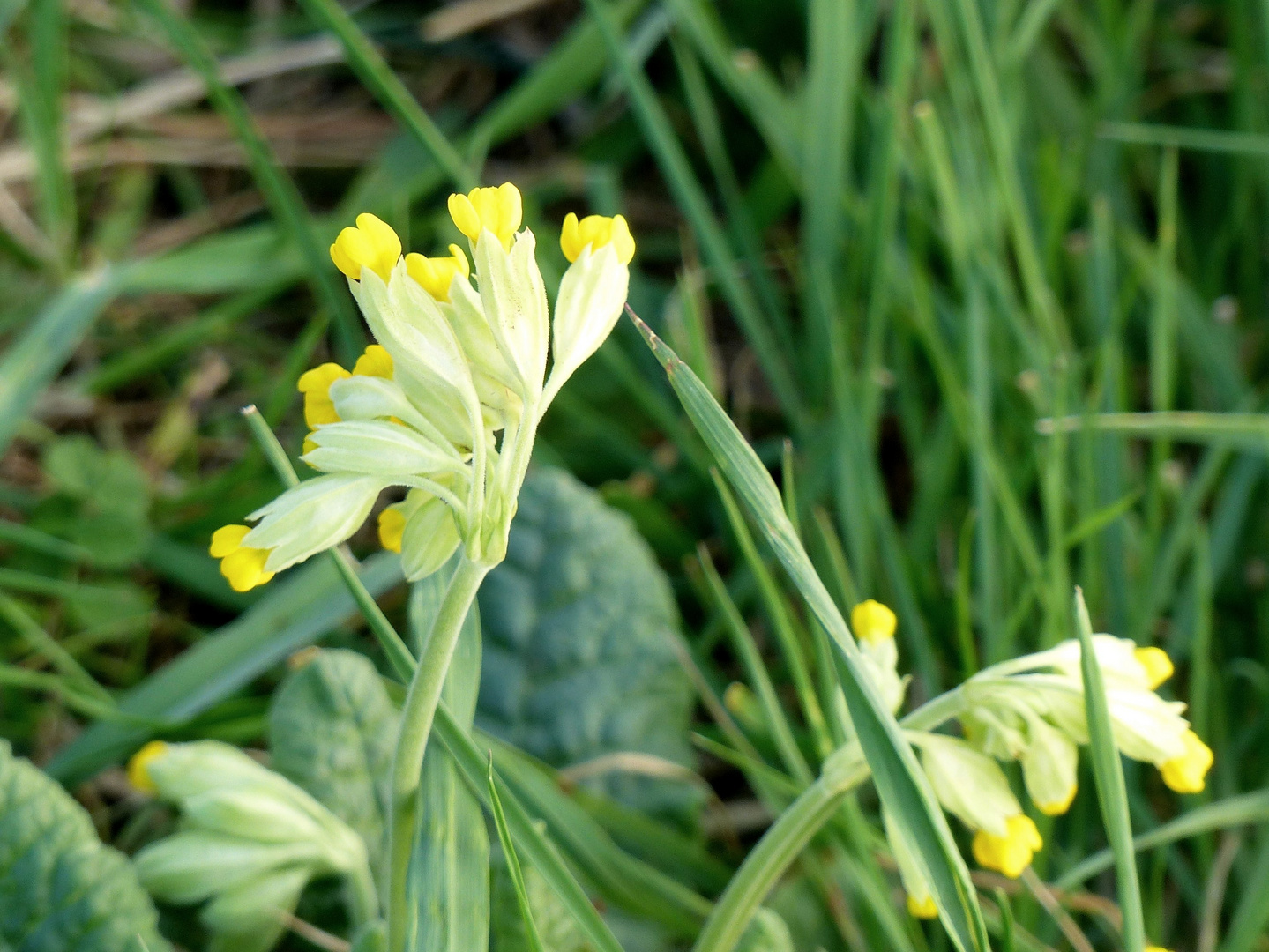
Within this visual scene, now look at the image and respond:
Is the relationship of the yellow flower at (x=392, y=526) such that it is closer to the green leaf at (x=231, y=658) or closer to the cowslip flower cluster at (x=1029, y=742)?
the cowslip flower cluster at (x=1029, y=742)

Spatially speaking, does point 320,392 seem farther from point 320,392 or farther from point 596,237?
point 596,237

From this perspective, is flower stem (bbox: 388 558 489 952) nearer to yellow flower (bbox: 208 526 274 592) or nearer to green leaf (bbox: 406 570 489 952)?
green leaf (bbox: 406 570 489 952)

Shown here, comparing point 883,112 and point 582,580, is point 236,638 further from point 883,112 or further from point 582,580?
point 883,112

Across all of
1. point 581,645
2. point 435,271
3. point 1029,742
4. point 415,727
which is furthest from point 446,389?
point 581,645

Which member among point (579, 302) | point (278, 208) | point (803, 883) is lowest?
point (803, 883)

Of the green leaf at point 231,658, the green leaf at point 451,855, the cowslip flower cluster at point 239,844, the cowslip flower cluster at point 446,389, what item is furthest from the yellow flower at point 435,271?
the green leaf at point 231,658

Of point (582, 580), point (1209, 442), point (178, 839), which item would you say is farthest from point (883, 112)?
point (178, 839)

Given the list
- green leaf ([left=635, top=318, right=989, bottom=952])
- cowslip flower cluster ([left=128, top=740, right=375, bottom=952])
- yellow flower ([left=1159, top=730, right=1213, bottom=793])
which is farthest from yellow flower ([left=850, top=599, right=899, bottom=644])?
cowslip flower cluster ([left=128, top=740, right=375, bottom=952])

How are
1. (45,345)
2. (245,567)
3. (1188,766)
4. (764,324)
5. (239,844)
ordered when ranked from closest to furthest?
(245,567) → (1188,766) → (239,844) → (45,345) → (764,324)
